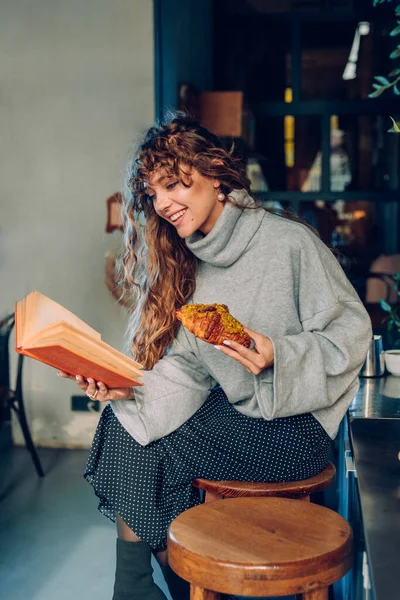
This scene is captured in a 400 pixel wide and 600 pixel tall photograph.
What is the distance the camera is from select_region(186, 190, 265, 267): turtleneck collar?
203 cm

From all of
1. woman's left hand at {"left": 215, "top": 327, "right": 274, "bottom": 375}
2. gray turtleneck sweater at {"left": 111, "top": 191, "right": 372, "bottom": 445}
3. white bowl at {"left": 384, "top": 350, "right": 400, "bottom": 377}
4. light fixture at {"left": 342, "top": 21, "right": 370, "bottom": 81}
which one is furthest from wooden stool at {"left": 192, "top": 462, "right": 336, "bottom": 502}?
light fixture at {"left": 342, "top": 21, "right": 370, "bottom": 81}

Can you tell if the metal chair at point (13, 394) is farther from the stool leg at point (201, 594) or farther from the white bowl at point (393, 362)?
the stool leg at point (201, 594)

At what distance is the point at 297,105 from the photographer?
5.39 m

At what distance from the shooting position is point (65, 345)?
1567mm

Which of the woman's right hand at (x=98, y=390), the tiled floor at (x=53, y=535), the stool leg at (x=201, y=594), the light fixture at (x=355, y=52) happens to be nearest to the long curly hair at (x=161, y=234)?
the woman's right hand at (x=98, y=390)

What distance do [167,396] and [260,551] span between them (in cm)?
70

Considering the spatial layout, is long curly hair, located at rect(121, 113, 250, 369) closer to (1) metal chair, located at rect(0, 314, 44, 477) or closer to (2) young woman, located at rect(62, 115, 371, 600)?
(2) young woman, located at rect(62, 115, 371, 600)

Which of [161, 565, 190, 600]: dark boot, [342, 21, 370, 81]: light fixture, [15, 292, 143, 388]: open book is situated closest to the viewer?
[15, 292, 143, 388]: open book

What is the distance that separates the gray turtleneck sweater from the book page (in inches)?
12.0

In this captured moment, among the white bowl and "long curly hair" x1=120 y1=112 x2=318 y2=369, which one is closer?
"long curly hair" x1=120 y1=112 x2=318 y2=369

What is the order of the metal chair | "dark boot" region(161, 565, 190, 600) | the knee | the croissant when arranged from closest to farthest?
1. the croissant
2. the knee
3. "dark boot" region(161, 565, 190, 600)
4. the metal chair

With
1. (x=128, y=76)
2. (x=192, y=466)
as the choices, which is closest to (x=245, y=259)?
(x=192, y=466)

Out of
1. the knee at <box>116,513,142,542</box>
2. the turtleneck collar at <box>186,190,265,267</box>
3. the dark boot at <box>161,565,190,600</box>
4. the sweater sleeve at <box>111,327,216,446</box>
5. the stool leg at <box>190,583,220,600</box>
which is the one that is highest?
the turtleneck collar at <box>186,190,265,267</box>

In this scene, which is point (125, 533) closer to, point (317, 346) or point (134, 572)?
point (134, 572)
